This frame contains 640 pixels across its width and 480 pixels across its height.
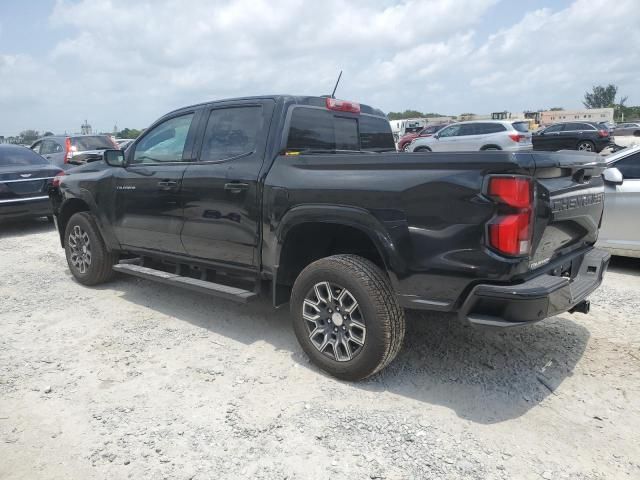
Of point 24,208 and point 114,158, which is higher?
point 114,158

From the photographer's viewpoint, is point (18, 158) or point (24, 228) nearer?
point (18, 158)

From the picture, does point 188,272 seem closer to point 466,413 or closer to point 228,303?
point 228,303

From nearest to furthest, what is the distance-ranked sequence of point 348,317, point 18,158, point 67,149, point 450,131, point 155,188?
point 348,317 → point 155,188 → point 18,158 → point 67,149 → point 450,131

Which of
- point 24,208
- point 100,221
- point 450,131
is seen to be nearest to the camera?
point 100,221

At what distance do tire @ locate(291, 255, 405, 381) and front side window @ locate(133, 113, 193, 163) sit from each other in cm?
189

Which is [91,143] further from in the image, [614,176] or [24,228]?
[614,176]

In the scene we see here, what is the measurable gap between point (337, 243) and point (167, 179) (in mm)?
1717

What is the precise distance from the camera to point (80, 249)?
5645 millimetres

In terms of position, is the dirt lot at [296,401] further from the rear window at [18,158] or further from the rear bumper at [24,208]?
→ the rear window at [18,158]

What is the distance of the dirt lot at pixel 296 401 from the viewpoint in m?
2.59

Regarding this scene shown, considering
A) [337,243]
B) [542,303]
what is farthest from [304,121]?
[542,303]

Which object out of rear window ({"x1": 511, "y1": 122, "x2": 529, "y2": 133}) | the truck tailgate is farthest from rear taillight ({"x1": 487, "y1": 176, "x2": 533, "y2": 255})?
rear window ({"x1": 511, "y1": 122, "x2": 529, "y2": 133})

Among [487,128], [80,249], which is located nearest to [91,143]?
[80,249]

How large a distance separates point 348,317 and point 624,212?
12.9ft
